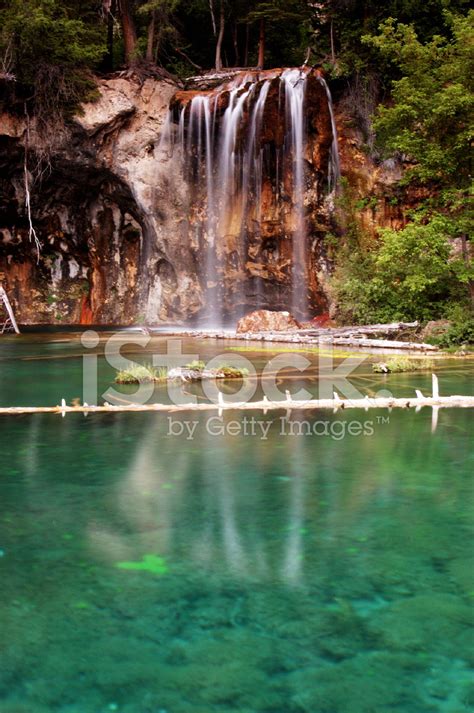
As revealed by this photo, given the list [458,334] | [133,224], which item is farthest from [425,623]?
[133,224]

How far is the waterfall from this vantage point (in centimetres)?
2848

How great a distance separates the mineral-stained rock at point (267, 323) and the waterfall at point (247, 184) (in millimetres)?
4039

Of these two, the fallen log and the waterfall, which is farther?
the waterfall

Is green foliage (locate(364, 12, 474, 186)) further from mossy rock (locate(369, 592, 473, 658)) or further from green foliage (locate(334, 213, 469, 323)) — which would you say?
mossy rock (locate(369, 592, 473, 658))

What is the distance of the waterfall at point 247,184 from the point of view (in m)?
28.5

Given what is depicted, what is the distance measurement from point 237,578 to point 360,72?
2699 centimetres

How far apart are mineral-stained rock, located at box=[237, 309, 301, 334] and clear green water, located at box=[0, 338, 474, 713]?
17.5m

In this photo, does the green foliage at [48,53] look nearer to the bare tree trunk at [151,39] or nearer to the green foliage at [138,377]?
the bare tree trunk at [151,39]

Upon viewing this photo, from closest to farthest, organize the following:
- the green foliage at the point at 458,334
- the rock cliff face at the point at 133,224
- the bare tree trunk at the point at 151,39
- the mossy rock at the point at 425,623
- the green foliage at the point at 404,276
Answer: the mossy rock at the point at 425,623
the green foliage at the point at 458,334
the green foliage at the point at 404,276
the rock cliff face at the point at 133,224
the bare tree trunk at the point at 151,39

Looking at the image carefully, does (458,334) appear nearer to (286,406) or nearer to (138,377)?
(138,377)

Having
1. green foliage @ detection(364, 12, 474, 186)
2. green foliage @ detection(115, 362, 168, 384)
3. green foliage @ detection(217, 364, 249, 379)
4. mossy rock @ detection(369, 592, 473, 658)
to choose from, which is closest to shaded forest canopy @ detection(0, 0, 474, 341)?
green foliage @ detection(364, 12, 474, 186)

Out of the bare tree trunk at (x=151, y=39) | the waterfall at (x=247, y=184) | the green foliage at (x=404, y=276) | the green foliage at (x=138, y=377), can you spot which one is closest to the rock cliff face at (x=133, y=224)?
the waterfall at (x=247, y=184)

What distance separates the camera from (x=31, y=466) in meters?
7.43

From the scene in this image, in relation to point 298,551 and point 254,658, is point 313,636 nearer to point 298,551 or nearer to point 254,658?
point 254,658
